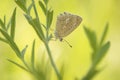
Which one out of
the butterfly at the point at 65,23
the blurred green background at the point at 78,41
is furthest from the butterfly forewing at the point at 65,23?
the blurred green background at the point at 78,41

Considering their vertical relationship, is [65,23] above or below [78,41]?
above

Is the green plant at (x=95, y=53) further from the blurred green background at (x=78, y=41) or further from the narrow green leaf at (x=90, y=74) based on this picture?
the blurred green background at (x=78, y=41)

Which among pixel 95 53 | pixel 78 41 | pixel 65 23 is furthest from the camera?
pixel 78 41

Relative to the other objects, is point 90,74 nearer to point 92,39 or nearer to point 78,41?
point 92,39

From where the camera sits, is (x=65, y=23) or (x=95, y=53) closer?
(x=65, y=23)

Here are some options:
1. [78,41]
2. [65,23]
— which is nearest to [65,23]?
[65,23]

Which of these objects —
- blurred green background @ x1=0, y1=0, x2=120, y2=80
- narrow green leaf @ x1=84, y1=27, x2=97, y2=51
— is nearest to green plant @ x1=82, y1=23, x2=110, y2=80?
narrow green leaf @ x1=84, y1=27, x2=97, y2=51

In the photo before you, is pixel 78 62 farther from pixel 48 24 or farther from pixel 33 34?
pixel 48 24
